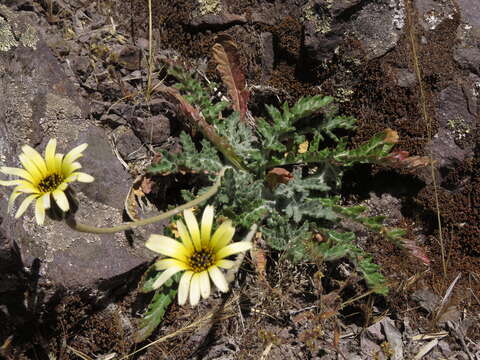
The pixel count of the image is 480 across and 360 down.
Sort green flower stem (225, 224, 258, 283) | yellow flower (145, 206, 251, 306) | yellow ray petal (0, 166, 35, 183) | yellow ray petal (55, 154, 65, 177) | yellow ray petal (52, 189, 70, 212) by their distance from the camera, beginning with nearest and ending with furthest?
1. yellow ray petal (52, 189, 70, 212)
2. yellow flower (145, 206, 251, 306)
3. yellow ray petal (0, 166, 35, 183)
4. yellow ray petal (55, 154, 65, 177)
5. green flower stem (225, 224, 258, 283)

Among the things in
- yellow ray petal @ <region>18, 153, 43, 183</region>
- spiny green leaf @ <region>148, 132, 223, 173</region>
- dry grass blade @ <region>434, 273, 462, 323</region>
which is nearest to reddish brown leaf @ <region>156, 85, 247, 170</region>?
spiny green leaf @ <region>148, 132, 223, 173</region>

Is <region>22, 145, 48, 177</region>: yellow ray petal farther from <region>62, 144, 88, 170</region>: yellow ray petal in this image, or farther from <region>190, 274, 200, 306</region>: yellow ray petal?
<region>190, 274, 200, 306</region>: yellow ray petal

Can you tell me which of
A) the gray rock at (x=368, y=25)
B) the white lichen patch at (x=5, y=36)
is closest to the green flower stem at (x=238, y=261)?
the gray rock at (x=368, y=25)

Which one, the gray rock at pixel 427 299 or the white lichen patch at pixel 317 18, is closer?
the gray rock at pixel 427 299

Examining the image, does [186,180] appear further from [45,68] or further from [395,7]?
[395,7]

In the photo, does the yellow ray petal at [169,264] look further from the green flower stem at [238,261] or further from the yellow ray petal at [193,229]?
the green flower stem at [238,261]

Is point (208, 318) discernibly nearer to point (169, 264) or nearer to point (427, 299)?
point (169, 264)

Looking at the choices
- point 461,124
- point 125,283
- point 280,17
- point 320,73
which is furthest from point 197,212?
point 461,124
